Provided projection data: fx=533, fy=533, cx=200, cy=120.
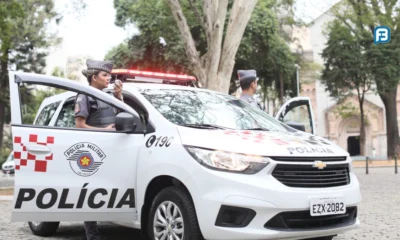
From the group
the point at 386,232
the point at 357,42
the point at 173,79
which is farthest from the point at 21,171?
the point at 357,42

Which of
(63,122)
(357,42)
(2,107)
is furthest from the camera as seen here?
(2,107)

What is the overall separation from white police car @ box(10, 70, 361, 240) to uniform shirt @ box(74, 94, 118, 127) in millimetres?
409

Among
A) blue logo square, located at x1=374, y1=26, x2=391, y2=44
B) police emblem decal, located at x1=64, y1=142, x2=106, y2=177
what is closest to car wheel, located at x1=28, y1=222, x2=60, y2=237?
Result: police emblem decal, located at x1=64, y1=142, x2=106, y2=177

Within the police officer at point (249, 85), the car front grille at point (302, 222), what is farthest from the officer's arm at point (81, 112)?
the police officer at point (249, 85)

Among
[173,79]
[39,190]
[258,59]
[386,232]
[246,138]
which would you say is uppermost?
[258,59]

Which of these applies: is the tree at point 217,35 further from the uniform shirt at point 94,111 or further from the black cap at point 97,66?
the uniform shirt at point 94,111

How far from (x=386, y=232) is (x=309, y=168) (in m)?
2.61

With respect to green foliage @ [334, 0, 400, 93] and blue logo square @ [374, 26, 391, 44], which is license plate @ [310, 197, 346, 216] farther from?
green foliage @ [334, 0, 400, 93]

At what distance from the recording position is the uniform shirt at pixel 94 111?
546 cm

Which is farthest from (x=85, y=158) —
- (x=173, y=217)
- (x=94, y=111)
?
(x=173, y=217)

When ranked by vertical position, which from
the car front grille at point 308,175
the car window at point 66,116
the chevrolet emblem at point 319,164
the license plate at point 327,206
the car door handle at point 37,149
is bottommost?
the license plate at point 327,206

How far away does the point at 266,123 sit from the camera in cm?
570

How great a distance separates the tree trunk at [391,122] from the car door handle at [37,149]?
33.9 m

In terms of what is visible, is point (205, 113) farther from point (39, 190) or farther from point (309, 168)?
point (39, 190)
